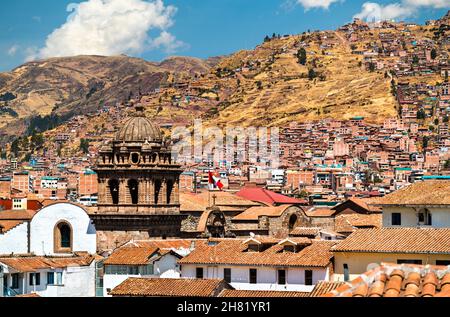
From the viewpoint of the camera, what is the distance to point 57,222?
62750 mm

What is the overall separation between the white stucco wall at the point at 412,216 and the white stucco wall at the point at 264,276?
536 centimetres

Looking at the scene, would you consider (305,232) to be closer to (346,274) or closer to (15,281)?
(15,281)

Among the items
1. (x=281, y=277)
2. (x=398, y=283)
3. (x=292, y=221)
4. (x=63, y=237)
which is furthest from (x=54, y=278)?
(x=398, y=283)

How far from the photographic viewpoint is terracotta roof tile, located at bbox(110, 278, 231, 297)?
106ft

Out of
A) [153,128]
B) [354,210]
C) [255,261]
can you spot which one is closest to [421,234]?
[255,261]

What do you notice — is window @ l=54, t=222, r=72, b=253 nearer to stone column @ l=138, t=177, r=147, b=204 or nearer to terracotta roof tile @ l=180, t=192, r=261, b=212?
stone column @ l=138, t=177, r=147, b=204

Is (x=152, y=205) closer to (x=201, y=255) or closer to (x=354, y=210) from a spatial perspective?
(x=201, y=255)

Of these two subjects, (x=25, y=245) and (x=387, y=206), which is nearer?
(x=387, y=206)

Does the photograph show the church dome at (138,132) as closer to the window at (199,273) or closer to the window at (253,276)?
the window at (199,273)

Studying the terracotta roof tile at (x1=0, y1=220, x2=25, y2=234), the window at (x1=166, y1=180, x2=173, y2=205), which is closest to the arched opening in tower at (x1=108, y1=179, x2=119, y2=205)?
the window at (x1=166, y1=180, x2=173, y2=205)

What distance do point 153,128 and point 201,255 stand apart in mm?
20883

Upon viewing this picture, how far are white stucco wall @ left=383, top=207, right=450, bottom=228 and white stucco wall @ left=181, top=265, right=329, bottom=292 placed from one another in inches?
211

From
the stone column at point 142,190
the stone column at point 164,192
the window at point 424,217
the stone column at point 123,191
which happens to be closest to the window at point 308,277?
the window at point 424,217

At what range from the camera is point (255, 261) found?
4159 cm
